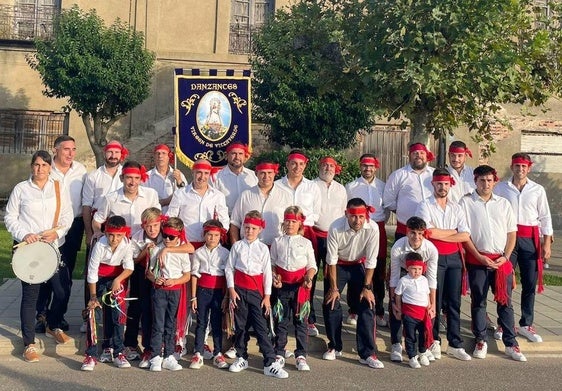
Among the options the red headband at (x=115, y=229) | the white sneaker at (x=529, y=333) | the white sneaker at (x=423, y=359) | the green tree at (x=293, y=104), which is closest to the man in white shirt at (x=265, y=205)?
the red headband at (x=115, y=229)

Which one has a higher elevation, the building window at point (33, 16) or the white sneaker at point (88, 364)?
the building window at point (33, 16)

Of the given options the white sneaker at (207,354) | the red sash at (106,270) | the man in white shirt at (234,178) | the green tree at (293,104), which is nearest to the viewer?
the red sash at (106,270)

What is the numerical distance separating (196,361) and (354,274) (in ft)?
5.93

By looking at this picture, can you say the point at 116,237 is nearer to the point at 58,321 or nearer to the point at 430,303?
the point at 58,321

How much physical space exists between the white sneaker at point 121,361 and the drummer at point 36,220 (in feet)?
2.62

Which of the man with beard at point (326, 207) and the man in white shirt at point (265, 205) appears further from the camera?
the man with beard at point (326, 207)

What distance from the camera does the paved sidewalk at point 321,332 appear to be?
7176mm

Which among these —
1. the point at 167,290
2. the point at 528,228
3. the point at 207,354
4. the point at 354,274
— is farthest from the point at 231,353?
the point at 528,228

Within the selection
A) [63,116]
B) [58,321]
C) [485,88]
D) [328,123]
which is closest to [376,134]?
[328,123]

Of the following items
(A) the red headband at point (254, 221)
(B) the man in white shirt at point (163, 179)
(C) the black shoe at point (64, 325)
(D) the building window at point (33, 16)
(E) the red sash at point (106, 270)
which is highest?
(D) the building window at point (33, 16)

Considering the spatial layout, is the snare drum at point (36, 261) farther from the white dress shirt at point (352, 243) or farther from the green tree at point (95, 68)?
the green tree at point (95, 68)

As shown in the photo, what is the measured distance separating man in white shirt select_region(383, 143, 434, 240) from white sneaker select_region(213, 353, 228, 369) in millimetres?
2470

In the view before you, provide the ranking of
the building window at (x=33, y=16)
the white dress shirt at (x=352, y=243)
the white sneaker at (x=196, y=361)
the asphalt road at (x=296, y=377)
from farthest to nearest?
the building window at (x=33, y=16) → the white dress shirt at (x=352, y=243) → the white sneaker at (x=196, y=361) → the asphalt road at (x=296, y=377)

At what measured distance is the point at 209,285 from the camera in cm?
687
